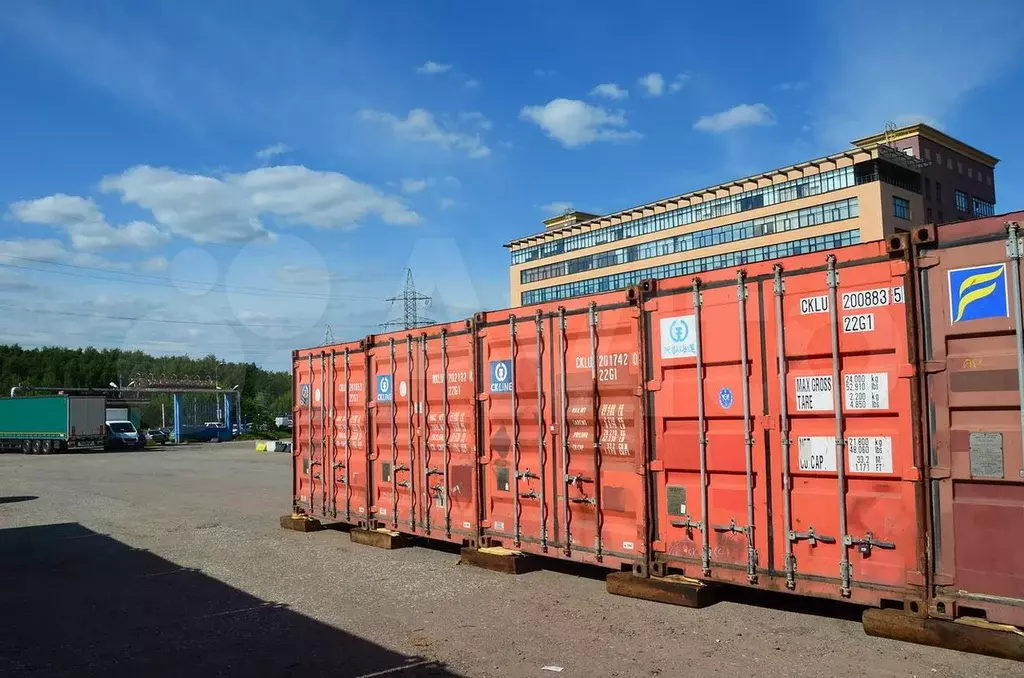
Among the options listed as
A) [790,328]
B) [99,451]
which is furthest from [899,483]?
[99,451]

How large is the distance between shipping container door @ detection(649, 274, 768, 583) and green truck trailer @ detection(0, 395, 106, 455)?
4271 centimetres

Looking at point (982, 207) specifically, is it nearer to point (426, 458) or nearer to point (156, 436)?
point (156, 436)

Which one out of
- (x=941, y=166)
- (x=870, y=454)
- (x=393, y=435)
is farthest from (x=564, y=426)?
(x=941, y=166)

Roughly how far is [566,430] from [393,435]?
11.3ft

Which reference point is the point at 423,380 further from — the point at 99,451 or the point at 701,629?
the point at 99,451

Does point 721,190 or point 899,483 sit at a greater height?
point 721,190

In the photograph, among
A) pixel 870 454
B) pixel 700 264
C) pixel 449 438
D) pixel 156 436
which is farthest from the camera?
pixel 700 264

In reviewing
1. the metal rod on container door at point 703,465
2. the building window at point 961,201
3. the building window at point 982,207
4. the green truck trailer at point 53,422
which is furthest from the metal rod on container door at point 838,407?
the building window at point 982,207

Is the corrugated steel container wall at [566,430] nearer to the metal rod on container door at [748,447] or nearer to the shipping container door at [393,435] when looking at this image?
the metal rod on container door at [748,447]

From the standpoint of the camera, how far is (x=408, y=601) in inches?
320

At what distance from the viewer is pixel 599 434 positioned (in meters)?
8.48

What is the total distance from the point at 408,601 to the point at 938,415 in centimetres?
519

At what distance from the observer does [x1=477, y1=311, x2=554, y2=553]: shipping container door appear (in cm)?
910

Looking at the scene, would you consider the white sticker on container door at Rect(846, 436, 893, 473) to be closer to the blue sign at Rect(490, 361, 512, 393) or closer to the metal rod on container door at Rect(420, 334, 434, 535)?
the blue sign at Rect(490, 361, 512, 393)
